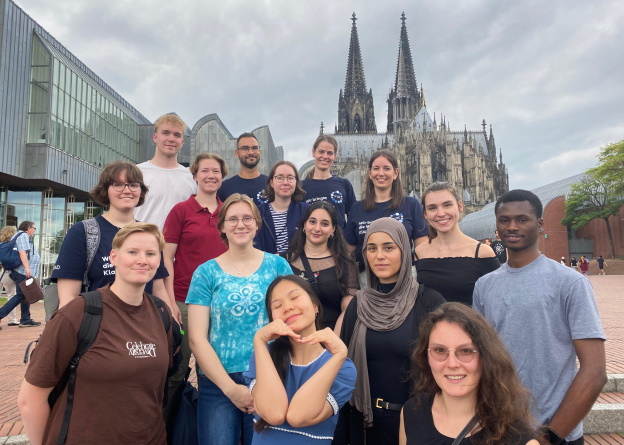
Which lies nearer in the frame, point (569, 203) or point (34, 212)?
point (34, 212)

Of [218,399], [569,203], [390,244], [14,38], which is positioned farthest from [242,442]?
[569,203]

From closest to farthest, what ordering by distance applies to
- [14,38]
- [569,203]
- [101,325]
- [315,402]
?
[315,402], [101,325], [14,38], [569,203]

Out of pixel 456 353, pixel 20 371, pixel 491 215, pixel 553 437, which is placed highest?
pixel 491 215

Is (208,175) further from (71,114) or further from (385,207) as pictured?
(71,114)

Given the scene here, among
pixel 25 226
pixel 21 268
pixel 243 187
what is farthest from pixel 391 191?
pixel 25 226

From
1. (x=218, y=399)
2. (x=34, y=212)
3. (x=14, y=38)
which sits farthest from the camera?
(x=34, y=212)

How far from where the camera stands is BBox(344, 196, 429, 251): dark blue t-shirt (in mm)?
3621

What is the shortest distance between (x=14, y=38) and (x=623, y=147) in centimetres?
4426

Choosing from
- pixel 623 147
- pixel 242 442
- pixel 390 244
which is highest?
pixel 623 147

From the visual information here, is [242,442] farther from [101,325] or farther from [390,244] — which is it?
[390,244]

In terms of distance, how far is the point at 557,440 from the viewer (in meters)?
1.87

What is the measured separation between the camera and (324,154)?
4.52 meters

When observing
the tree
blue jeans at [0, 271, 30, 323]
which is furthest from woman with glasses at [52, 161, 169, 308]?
the tree

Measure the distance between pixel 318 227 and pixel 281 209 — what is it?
34.5 inches
